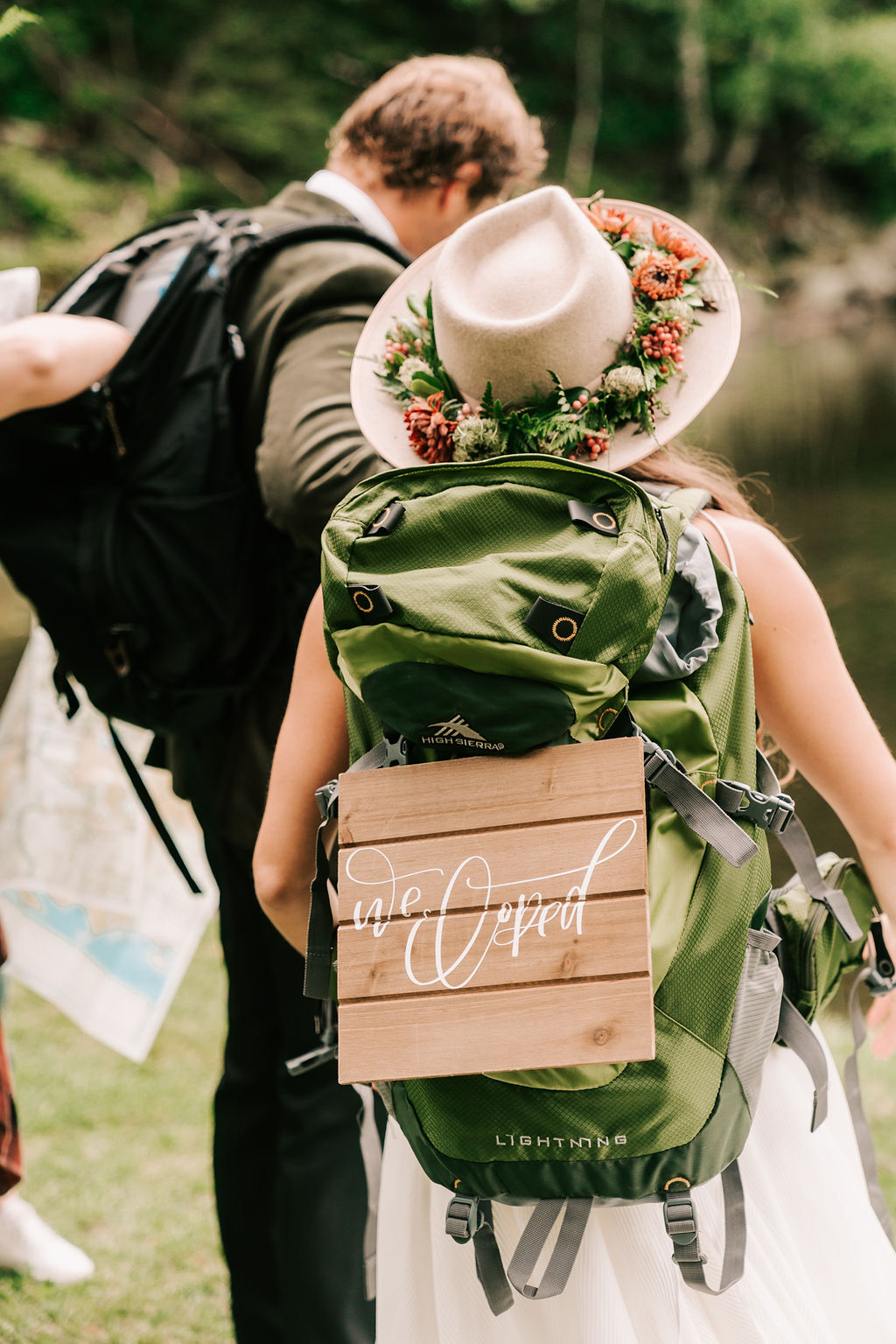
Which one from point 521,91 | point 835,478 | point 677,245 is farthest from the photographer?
point 521,91

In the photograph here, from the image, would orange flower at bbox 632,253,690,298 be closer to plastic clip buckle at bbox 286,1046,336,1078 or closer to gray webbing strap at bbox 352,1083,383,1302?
plastic clip buckle at bbox 286,1046,336,1078

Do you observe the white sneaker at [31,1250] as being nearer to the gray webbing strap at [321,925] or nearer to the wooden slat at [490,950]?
the gray webbing strap at [321,925]

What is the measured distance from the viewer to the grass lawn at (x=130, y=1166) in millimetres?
2404

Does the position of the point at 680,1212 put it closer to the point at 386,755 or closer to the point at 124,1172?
the point at 386,755

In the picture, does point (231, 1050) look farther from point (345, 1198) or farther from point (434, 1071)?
point (434, 1071)

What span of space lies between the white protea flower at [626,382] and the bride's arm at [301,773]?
1.30ft

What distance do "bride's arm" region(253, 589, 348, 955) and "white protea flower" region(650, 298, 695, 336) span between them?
49cm

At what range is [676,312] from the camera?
54.9 inches

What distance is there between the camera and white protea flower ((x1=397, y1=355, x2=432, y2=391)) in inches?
56.5

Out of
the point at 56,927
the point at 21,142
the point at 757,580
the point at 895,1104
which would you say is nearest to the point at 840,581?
the point at 895,1104

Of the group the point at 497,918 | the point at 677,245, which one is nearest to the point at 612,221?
the point at 677,245

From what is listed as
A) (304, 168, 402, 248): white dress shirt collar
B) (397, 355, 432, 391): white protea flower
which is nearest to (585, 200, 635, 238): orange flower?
(397, 355, 432, 391): white protea flower

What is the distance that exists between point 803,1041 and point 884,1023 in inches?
13.6

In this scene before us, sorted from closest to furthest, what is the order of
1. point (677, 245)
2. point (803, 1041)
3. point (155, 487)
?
point (803, 1041) < point (677, 245) < point (155, 487)
